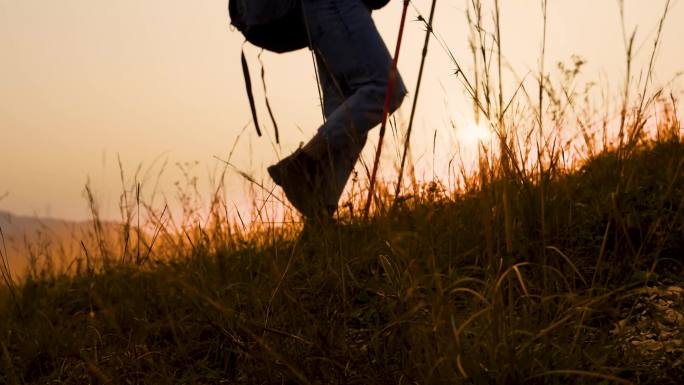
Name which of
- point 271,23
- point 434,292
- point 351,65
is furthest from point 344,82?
point 434,292

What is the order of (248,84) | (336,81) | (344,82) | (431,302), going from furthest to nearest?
1. (248,84)
2. (344,82)
3. (336,81)
4. (431,302)

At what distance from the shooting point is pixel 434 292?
1.53 metres

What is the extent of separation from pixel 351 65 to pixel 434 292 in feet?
5.04

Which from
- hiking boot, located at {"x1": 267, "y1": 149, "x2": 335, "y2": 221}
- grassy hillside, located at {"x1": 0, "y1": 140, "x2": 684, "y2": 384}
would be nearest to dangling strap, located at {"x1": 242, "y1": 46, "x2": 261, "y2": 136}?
hiking boot, located at {"x1": 267, "y1": 149, "x2": 335, "y2": 221}

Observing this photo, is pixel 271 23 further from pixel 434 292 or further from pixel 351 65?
pixel 434 292

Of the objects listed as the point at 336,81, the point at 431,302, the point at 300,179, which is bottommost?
Result: the point at 431,302

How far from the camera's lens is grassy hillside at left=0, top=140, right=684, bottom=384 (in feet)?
4.09

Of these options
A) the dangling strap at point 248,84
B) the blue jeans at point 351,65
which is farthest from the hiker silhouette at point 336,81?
the dangling strap at point 248,84

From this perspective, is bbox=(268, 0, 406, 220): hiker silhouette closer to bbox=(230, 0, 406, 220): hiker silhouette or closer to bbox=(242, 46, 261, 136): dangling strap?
bbox=(230, 0, 406, 220): hiker silhouette

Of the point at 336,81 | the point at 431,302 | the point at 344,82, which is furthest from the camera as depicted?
the point at 344,82

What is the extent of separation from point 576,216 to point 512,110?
0.40 m

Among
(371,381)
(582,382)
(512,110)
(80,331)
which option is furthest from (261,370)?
(512,110)

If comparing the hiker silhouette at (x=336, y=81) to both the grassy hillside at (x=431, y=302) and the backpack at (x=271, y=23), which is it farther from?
the grassy hillside at (x=431, y=302)

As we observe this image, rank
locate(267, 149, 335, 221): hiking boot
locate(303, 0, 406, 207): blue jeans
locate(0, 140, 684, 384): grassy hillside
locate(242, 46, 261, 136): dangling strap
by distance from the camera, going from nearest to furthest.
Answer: locate(0, 140, 684, 384): grassy hillside
locate(303, 0, 406, 207): blue jeans
locate(267, 149, 335, 221): hiking boot
locate(242, 46, 261, 136): dangling strap
